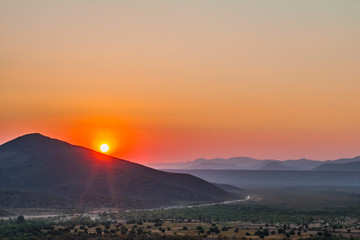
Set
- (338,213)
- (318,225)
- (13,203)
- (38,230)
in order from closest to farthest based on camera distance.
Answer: (38,230) < (318,225) < (338,213) < (13,203)

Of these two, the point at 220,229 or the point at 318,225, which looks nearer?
the point at 220,229

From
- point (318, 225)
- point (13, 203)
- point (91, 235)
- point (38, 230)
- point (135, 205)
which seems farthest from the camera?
point (135, 205)

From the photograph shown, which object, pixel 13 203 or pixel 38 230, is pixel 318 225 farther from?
pixel 13 203

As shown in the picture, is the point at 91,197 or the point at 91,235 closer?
the point at 91,235

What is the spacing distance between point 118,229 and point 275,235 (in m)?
26.2

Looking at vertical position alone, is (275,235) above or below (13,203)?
below

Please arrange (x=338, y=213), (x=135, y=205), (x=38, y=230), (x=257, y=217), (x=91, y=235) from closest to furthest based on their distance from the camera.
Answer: (x=91, y=235) < (x=38, y=230) < (x=257, y=217) < (x=338, y=213) < (x=135, y=205)

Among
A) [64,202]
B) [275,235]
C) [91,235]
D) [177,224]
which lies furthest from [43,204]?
[275,235]

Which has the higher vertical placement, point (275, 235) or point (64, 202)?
point (64, 202)

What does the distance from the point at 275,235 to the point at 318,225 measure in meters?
20.1

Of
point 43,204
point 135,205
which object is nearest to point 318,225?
point 135,205

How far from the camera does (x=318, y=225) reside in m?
Answer: 96.6

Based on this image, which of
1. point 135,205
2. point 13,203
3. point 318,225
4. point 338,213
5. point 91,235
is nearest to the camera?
point 91,235

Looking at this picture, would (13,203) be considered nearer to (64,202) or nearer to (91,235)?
(64,202)
